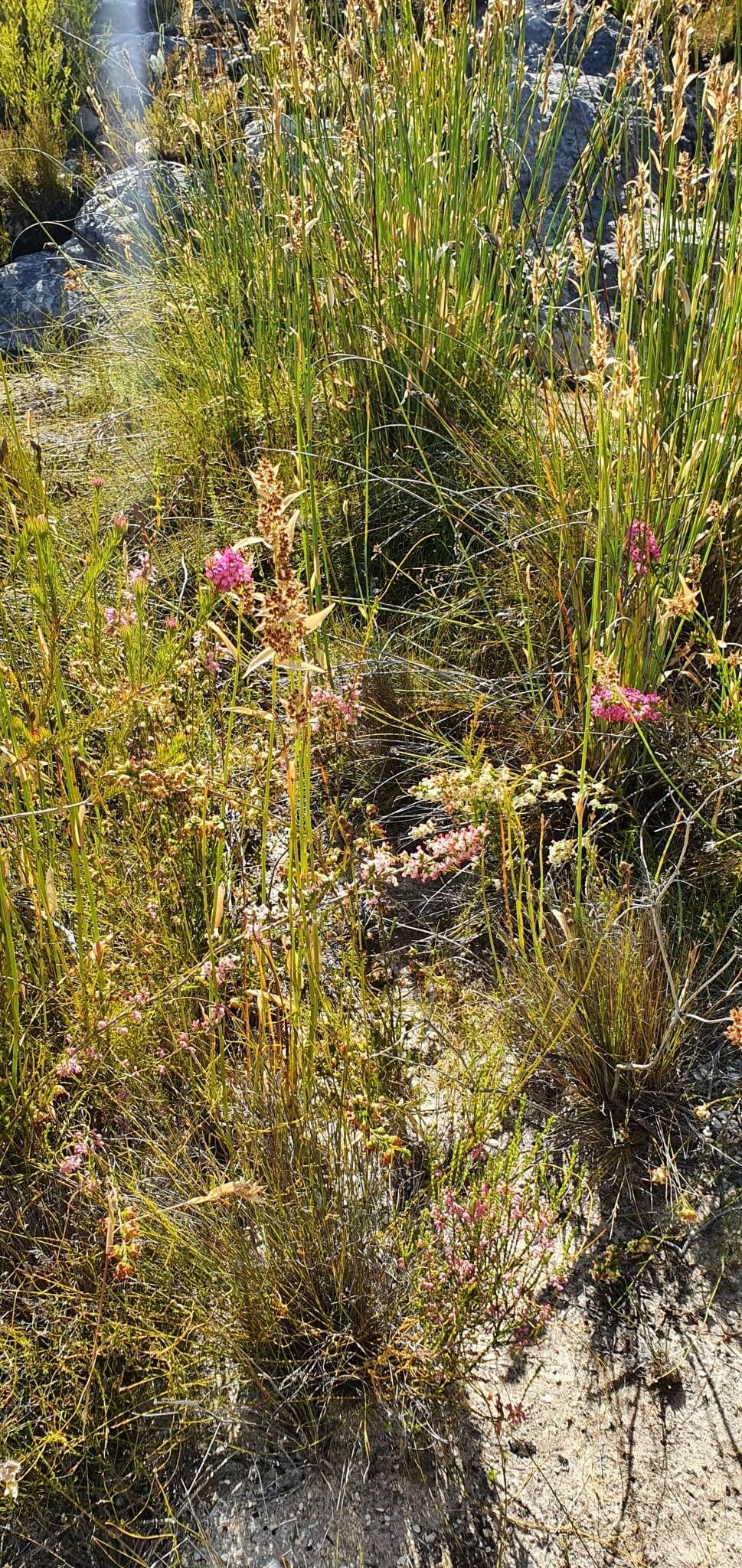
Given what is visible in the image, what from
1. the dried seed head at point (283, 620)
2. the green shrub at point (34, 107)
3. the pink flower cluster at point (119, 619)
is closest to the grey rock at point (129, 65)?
the green shrub at point (34, 107)

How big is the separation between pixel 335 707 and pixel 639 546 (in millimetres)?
584

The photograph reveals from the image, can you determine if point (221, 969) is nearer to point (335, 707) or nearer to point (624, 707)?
point (335, 707)

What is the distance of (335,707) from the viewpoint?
Answer: 183 centimetres

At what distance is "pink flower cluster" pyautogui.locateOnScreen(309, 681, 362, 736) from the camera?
1807mm

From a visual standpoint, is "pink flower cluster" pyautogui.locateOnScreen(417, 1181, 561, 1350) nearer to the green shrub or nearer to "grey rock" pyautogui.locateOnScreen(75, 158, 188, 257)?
"grey rock" pyautogui.locateOnScreen(75, 158, 188, 257)

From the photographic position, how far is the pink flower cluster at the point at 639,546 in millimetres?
1745

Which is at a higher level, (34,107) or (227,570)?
(34,107)

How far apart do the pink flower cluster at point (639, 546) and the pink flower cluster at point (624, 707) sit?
0.21 meters

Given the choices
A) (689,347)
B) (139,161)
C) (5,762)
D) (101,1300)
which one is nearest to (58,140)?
(139,161)

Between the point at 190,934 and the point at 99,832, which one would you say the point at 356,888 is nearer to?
the point at 190,934

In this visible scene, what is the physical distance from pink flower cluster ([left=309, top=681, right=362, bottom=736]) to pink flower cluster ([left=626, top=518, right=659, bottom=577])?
21.3 inches

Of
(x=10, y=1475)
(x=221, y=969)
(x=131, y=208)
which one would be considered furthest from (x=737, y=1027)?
(x=131, y=208)

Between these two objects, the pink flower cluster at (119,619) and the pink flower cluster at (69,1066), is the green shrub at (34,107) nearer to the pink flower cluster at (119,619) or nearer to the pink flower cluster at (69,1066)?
the pink flower cluster at (119,619)

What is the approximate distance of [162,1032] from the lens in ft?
5.16
